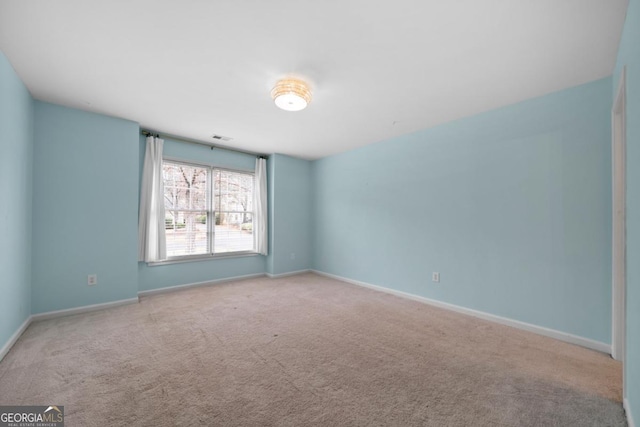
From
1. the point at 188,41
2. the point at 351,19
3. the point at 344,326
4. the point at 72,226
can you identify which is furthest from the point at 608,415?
the point at 72,226

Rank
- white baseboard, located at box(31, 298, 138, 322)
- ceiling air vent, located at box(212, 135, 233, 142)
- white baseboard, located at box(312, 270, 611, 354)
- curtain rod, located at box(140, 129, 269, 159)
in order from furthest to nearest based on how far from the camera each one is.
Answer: ceiling air vent, located at box(212, 135, 233, 142) < curtain rod, located at box(140, 129, 269, 159) < white baseboard, located at box(31, 298, 138, 322) < white baseboard, located at box(312, 270, 611, 354)

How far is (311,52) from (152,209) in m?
3.33

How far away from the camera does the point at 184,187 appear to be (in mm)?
4324

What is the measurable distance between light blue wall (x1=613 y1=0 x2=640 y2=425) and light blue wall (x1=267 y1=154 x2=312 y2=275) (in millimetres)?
4575

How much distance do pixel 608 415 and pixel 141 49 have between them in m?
4.15

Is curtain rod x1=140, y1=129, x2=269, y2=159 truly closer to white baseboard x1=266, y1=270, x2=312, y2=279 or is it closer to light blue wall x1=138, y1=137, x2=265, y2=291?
light blue wall x1=138, y1=137, x2=265, y2=291

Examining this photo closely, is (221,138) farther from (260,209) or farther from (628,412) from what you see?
(628,412)

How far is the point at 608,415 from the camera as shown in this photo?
1.55 m

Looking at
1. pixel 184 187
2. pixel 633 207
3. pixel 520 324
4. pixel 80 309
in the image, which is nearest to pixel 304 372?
pixel 633 207

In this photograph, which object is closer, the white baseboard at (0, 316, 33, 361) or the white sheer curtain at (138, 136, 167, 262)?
the white baseboard at (0, 316, 33, 361)

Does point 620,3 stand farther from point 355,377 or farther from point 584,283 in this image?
point 355,377

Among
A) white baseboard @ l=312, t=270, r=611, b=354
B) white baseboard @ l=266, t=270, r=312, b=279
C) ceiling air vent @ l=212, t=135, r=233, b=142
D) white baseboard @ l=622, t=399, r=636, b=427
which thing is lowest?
white baseboard @ l=266, t=270, r=312, b=279

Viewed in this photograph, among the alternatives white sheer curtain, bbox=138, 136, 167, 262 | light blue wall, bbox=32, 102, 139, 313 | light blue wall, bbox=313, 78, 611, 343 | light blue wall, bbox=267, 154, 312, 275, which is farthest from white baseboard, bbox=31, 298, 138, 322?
light blue wall, bbox=313, 78, 611, 343

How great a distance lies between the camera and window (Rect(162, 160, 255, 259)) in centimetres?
420
